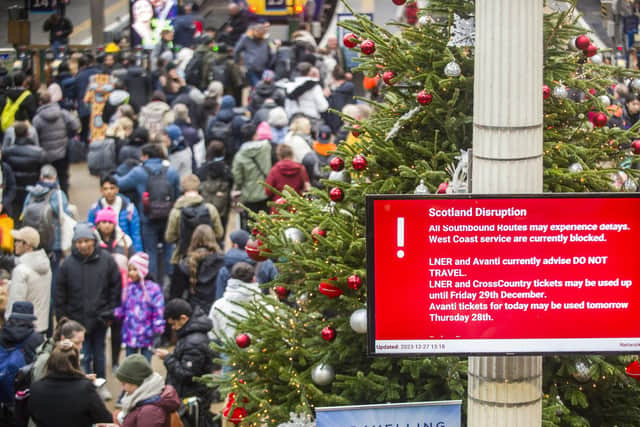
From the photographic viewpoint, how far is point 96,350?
37.4ft

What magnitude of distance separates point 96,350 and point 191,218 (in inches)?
A: 78.6

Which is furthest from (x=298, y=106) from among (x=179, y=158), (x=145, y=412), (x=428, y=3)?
(x=428, y=3)

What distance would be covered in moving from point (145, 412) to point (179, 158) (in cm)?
778

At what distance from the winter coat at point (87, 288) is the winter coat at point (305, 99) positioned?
7.40 metres

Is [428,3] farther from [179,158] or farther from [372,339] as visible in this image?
[179,158]

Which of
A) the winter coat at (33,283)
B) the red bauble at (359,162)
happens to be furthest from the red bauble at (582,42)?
the winter coat at (33,283)

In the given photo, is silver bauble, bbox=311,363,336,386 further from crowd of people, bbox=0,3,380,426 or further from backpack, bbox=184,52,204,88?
backpack, bbox=184,52,204,88

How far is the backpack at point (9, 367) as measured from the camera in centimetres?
956

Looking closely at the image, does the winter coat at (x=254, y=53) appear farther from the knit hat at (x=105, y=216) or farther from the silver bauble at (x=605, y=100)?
the silver bauble at (x=605, y=100)

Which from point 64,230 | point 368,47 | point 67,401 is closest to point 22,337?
point 67,401

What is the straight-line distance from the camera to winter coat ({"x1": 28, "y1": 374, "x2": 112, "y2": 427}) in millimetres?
8531

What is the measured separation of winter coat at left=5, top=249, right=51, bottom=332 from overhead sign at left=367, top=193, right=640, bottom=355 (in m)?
6.71

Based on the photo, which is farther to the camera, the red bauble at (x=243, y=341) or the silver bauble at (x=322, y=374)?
the red bauble at (x=243, y=341)

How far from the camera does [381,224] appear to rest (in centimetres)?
494
